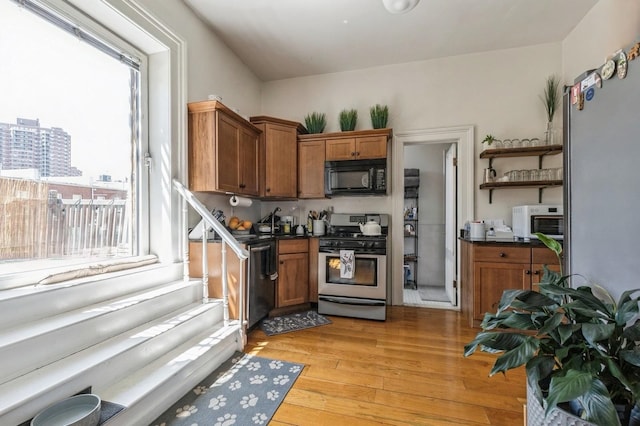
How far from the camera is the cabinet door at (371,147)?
320cm

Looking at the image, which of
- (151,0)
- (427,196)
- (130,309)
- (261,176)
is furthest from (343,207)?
(151,0)

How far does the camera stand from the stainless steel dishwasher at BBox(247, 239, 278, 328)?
101 inches

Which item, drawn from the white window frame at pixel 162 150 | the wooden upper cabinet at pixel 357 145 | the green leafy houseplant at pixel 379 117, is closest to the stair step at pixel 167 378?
the white window frame at pixel 162 150

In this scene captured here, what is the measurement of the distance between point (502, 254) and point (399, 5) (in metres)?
2.49

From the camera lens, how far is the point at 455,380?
1.86 meters

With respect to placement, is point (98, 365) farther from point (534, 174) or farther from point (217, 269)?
point (534, 174)

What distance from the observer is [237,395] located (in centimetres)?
167

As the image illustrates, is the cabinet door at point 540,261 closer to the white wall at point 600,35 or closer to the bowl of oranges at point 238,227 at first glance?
the white wall at point 600,35

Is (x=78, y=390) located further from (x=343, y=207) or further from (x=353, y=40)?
(x=353, y=40)

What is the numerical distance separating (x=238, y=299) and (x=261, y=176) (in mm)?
1503

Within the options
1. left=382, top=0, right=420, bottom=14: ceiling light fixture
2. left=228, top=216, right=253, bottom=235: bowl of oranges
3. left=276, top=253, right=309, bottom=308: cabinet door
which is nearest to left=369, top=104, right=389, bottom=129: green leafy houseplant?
A: left=382, top=0, right=420, bottom=14: ceiling light fixture

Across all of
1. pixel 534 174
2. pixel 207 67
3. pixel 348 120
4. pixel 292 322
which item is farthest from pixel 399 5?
pixel 292 322

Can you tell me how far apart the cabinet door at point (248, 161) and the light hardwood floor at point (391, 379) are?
152 centimetres

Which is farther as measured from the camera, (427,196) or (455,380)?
(427,196)
